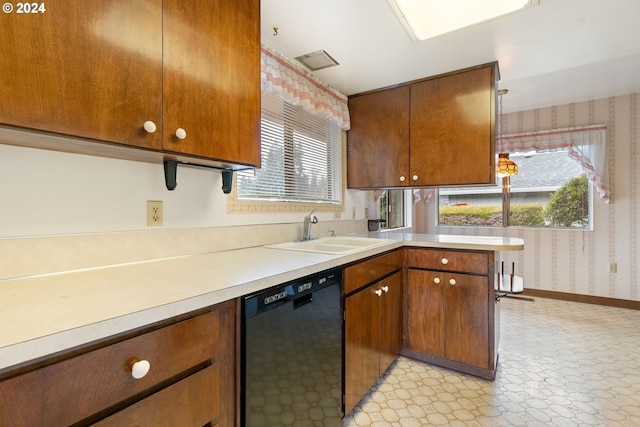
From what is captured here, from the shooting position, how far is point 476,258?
1963mm

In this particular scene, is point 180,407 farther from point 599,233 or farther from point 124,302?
point 599,233

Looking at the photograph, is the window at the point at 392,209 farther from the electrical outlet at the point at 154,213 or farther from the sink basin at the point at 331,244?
the electrical outlet at the point at 154,213

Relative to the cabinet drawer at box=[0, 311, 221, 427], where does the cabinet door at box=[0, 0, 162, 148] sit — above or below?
above

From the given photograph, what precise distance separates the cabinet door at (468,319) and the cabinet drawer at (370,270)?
40 cm

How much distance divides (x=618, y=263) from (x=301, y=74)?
406 centimetres

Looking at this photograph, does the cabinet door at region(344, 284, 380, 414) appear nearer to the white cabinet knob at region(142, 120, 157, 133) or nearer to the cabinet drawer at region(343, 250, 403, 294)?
the cabinet drawer at region(343, 250, 403, 294)

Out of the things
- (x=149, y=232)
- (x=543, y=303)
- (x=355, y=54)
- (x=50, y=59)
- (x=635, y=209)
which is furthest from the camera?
(x=543, y=303)

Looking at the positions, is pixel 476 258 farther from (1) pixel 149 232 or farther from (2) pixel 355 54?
(1) pixel 149 232

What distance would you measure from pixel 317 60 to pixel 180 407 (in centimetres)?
205

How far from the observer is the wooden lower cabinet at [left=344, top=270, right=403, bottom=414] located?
1534 mm

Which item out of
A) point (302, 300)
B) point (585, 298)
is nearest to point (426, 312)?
point (302, 300)

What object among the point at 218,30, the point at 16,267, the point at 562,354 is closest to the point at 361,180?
the point at 218,30

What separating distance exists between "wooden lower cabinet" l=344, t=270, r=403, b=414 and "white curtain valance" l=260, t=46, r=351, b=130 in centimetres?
131

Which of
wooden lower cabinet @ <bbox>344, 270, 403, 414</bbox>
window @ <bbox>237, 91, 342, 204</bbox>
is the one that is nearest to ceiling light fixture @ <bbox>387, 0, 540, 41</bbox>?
window @ <bbox>237, 91, 342, 204</bbox>
